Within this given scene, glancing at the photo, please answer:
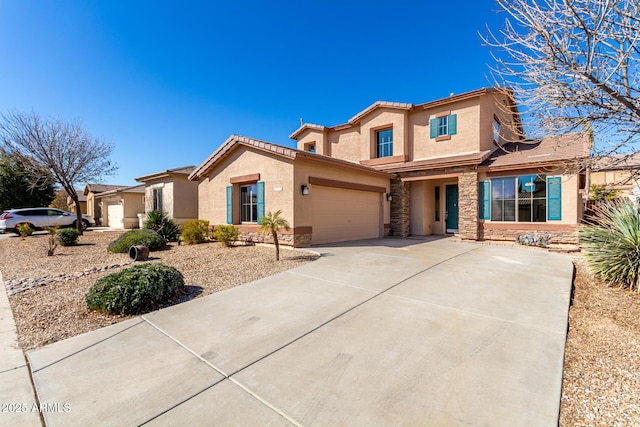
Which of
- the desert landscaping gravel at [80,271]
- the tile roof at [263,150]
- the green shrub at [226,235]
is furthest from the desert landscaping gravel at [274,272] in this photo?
the tile roof at [263,150]

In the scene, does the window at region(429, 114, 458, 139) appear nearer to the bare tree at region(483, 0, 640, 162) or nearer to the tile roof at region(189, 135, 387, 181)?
the tile roof at region(189, 135, 387, 181)

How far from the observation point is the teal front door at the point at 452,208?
1462 cm

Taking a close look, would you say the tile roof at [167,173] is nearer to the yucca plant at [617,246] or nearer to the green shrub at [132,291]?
the green shrub at [132,291]

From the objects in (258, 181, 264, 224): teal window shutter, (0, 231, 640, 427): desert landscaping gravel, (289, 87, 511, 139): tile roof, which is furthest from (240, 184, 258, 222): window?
(289, 87, 511, 139): tile roof

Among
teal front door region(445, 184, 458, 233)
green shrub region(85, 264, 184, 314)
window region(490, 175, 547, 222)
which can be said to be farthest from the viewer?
teal front door region(445, 184, 458, 233)

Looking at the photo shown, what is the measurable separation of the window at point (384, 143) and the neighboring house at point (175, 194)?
12.0 metres

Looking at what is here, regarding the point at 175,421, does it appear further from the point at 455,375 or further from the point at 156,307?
the point at 156,307

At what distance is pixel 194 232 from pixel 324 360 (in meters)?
10.9

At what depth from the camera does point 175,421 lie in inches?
92.0

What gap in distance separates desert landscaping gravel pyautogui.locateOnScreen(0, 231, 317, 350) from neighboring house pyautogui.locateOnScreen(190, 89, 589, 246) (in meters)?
2.21

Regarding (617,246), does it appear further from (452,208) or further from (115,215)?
(115,215)

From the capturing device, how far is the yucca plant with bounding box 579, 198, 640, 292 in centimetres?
573

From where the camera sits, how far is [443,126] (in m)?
14.4

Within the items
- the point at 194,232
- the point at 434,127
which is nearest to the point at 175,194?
the point at 194,232
